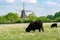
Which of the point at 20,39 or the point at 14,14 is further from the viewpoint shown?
the point at 14,14

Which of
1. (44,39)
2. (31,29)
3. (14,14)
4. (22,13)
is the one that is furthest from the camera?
(14,14)

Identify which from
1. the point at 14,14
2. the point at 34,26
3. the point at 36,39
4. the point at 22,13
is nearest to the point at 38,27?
the point at 34,26

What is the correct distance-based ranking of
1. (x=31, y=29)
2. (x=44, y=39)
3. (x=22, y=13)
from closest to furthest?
(x=44, y=39) < (x=31, y=29) < (x=22, y=13)

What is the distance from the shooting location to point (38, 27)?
87.8 ft

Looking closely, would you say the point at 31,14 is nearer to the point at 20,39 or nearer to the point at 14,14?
the point at 14,14

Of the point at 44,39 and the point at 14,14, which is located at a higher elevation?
the point at 44,39

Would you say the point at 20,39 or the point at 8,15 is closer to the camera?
the point at 20,39

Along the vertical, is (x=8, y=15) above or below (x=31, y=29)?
below

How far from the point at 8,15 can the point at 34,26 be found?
10644 centimetres

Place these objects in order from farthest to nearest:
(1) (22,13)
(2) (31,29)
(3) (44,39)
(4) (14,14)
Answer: (4) (14,14) < (1) (22,13) < (2) (31,29) < (3) (44,39)

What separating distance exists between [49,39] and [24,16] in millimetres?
103169

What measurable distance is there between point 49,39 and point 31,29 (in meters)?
11.0

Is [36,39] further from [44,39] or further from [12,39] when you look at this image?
[12,39]

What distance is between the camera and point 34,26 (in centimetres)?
2648
